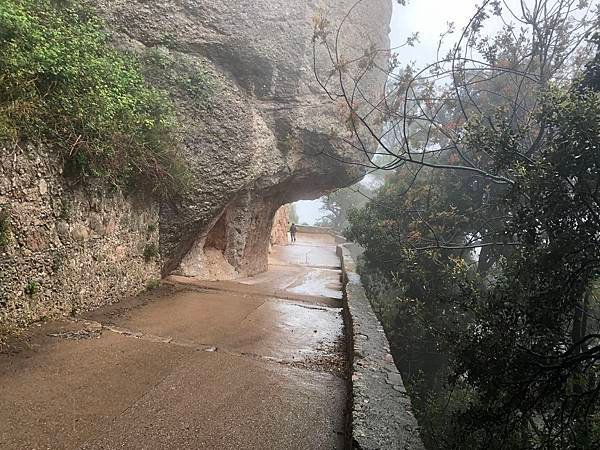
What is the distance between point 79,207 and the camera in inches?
197

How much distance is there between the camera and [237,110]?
29.0 ft

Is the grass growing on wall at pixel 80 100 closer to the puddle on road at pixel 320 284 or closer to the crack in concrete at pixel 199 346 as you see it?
the crack in concrete at pixel 199 346

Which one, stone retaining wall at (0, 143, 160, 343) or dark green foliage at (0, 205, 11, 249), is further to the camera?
stone retaining wall at (0, 143, 160, 343)

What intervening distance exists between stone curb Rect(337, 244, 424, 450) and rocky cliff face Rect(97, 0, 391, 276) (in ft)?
10.4

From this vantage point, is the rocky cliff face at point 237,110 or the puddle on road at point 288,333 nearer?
the puddle on road at point 288,333

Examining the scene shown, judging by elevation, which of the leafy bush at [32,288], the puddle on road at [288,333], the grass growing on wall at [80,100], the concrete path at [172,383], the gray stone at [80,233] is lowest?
the puddle on road at [288,333]

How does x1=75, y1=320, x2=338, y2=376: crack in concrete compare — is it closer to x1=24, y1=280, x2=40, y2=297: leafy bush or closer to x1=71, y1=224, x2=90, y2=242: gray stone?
x1=24, y1=280, x2=40, y2=297: leafy bush

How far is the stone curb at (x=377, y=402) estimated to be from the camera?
274 centimetres

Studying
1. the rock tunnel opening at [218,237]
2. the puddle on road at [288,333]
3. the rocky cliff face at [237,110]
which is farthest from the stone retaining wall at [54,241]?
the rock tunnel opening at [218,237]

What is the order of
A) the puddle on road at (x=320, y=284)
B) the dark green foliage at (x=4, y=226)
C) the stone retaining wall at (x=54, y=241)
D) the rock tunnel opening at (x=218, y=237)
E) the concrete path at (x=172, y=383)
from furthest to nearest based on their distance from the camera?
the rock tunnel opening at (x=218, y=237)
the puddle on road at (x=320, y=284)
the stone retaining wall at (x=54, y=241)
the dark green foliage at (x=4, y=226)
the concrete path at (x=172, y=383)

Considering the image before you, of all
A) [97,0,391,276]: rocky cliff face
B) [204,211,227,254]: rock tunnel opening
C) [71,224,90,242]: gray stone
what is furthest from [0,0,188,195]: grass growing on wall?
[204,211,227,254]: rock tunnel opening

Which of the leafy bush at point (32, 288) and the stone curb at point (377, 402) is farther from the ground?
the leafy bush at point (32, 288)

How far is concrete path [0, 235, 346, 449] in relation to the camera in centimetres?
274

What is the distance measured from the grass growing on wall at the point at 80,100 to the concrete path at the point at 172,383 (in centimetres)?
212
